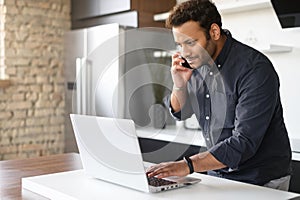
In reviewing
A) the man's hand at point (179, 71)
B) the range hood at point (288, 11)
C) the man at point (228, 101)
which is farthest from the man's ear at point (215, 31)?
the range hood at point (288, 11)

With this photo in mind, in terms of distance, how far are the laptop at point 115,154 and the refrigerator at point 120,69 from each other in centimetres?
180

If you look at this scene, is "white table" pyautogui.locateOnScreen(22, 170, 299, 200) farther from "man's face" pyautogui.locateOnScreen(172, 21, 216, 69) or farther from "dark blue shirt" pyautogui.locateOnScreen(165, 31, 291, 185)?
"man's face" pyautogui.locateOnScreen(172, 21, 216, 69)

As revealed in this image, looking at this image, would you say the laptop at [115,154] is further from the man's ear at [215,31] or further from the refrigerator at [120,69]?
the refrigerator at [120,69]

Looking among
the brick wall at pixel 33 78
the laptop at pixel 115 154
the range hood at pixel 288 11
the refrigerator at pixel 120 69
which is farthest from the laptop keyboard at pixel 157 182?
the brick wall at pixel 33 78

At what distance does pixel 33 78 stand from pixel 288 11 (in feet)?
8.12

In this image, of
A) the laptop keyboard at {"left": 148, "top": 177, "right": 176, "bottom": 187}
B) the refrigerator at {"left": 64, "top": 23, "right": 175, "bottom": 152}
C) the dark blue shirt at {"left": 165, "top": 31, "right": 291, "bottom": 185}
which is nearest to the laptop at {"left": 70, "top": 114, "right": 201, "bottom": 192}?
the laptop keyboard at {"left": 148, "top": 177, "right": 176, "bottom": 187}

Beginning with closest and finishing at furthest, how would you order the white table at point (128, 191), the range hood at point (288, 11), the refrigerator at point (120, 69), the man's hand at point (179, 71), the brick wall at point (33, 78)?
1. the white table at point (128, 191)
2. the man's hand at point (179, 71)
3. the range hood at point (288, 11)
4. the refrigerator at point (120, 69)
5. the brick wall at point (33, 78)

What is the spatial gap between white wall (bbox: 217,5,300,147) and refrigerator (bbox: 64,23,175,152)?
72 cm

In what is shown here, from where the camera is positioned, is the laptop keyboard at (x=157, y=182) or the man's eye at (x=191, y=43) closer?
the laptop keyboard at (x=157, y=182)

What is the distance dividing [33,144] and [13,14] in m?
1.20

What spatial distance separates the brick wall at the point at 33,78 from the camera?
13.3ft

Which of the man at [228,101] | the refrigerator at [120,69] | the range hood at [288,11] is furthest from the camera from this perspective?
the refrigerator at [120,69]

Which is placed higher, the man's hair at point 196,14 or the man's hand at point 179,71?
the man's hair at point 196,14

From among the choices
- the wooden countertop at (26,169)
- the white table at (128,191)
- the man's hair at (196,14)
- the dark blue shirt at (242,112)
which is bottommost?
the wooden countertop at (26,169)
